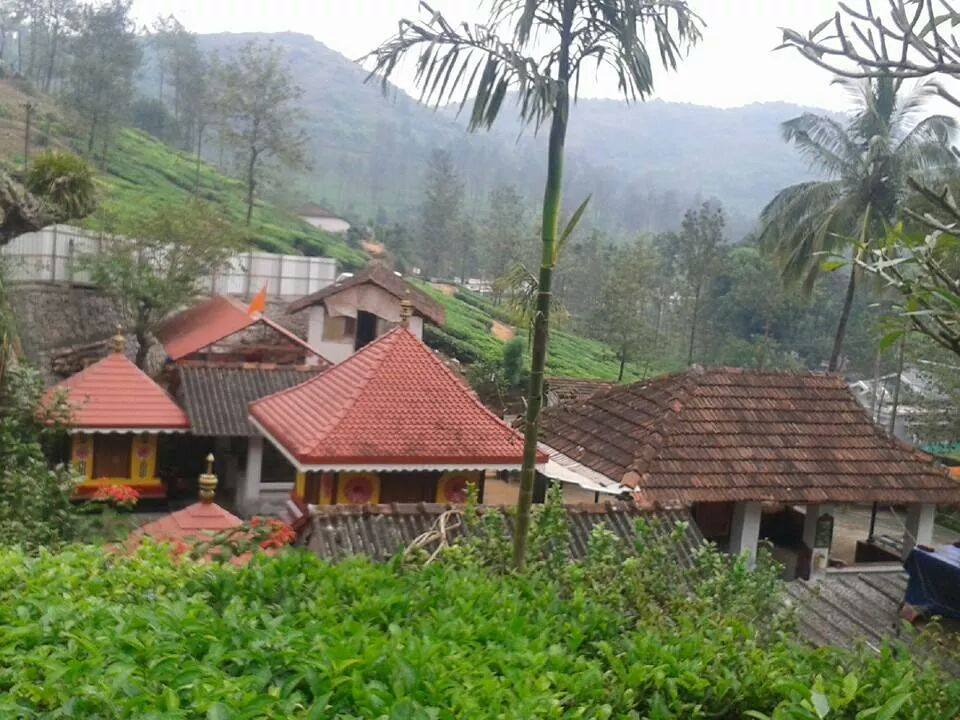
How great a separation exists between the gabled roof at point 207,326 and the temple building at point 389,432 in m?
5.56

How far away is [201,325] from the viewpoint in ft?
69.7

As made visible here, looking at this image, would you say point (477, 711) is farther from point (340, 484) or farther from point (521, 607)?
point (340, 484)

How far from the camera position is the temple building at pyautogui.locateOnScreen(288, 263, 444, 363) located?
72.6ft

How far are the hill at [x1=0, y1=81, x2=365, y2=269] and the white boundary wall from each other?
843 cm

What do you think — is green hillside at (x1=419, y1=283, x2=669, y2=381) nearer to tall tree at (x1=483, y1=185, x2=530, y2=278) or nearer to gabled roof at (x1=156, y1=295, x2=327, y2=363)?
tall tree at (x1=483, y1=185, x2=530, y2=278)

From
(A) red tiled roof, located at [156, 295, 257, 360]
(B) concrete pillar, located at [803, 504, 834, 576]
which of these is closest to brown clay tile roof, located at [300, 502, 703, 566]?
(B) concrete pillar, located at [803, 504, 834, 576]

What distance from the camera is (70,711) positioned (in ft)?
8.05

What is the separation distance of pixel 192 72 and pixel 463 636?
225 feet

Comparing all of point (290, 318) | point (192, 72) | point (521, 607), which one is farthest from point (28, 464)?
point (192, 72)

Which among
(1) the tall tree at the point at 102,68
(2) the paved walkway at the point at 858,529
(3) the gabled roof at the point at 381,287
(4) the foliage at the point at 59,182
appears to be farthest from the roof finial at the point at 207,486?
(1) the tall tree at the point at 102,68

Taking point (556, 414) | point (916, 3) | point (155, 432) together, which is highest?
point (916, 3)

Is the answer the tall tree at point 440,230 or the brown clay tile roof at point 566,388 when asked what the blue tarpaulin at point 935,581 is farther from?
the tall tree at point 440,230

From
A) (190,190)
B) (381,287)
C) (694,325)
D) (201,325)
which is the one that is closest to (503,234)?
(190,190)

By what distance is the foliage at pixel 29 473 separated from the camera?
889 cm
